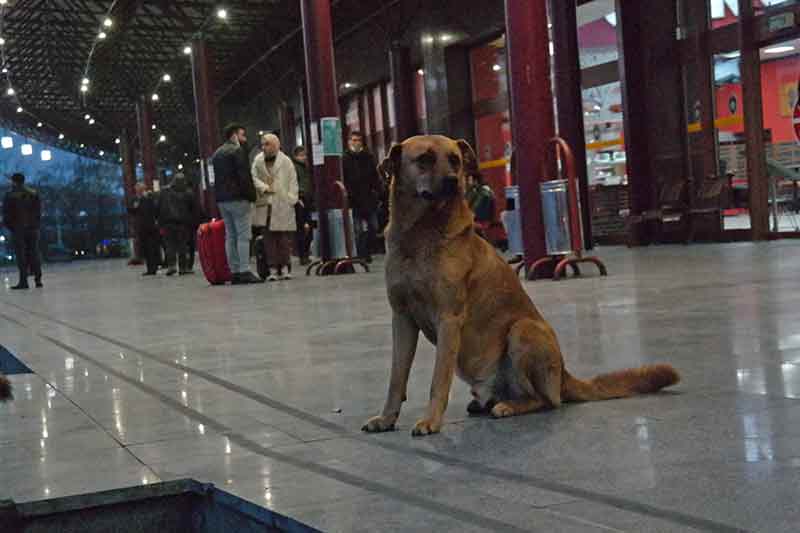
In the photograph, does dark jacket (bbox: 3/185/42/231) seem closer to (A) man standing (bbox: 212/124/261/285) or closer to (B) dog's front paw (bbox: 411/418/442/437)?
(A) man standing (bbox: 212/124/261/285)

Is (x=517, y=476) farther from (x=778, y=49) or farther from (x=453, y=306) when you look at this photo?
(x=778, y=49)

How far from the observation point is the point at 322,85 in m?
14.2

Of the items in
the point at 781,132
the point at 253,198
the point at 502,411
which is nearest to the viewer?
the point at 502,411

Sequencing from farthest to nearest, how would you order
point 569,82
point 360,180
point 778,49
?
point 569,82 → point 360,180 → point 778,49

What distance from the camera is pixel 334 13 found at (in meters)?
24.3

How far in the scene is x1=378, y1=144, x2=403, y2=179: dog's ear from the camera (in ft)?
10.7

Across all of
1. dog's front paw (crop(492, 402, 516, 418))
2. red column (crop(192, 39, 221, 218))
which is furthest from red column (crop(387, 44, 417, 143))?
dog's front paw (crop(492, 402, 516, 418))

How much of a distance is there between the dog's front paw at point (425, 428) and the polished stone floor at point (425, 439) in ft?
0.14

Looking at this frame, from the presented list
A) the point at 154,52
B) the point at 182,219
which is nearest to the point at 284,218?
the point at 182,219

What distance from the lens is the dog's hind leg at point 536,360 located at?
3.30 meters

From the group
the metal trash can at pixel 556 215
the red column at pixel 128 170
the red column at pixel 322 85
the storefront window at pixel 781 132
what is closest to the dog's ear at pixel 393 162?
the metal trash can at pixel 556 215

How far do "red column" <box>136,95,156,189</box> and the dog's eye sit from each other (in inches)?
1133

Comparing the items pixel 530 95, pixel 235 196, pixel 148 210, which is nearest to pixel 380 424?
pixel 530 95

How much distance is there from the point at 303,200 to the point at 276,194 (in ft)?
13.9
